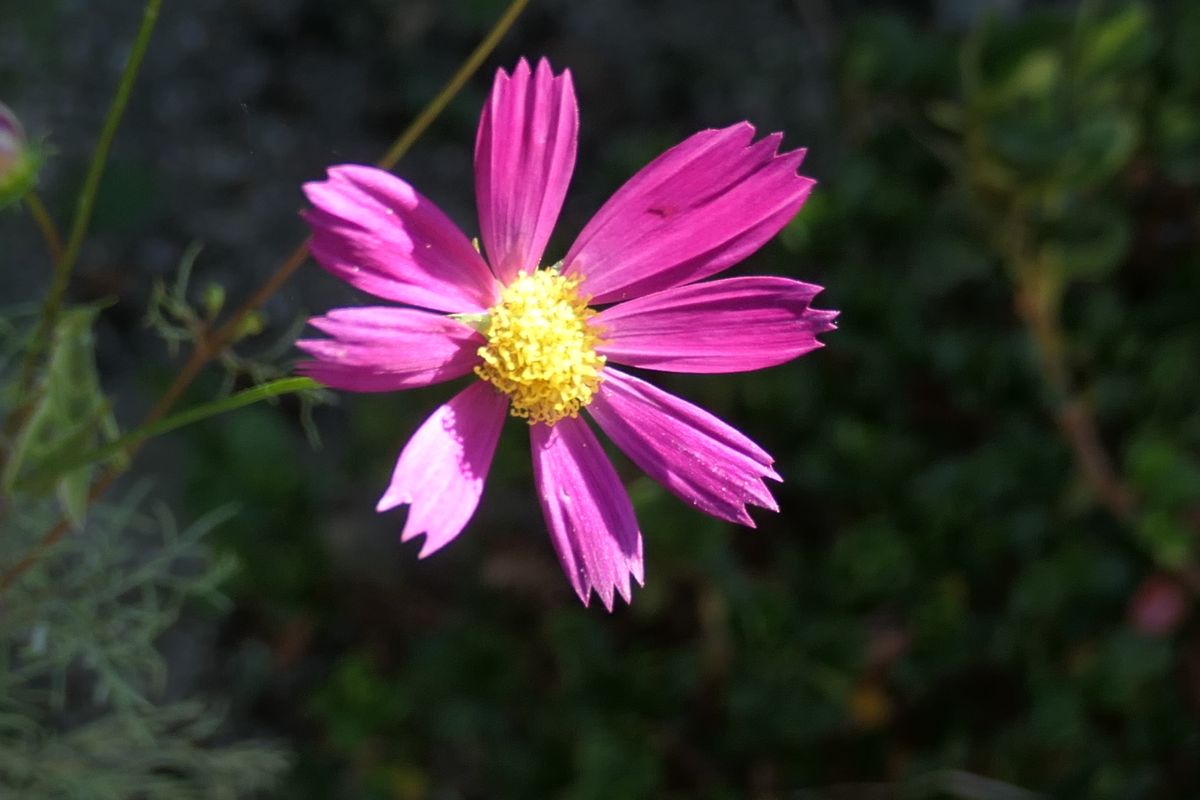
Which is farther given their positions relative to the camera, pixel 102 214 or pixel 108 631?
pixel 102 214

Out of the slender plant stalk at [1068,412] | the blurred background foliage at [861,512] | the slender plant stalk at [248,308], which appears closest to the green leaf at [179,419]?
the slender plant stalk at [248,308]

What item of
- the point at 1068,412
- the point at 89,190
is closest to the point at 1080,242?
the point at 1068,412

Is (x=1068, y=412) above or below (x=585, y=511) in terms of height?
above

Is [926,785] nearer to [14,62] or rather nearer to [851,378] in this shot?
[851,378]

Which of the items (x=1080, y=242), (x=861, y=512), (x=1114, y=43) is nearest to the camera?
(x=1114, y=43)

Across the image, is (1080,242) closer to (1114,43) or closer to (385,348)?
(1114,43)

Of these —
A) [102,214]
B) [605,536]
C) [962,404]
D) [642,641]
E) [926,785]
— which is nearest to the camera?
[605,536]

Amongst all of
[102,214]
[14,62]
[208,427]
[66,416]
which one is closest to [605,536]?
[66,416]
